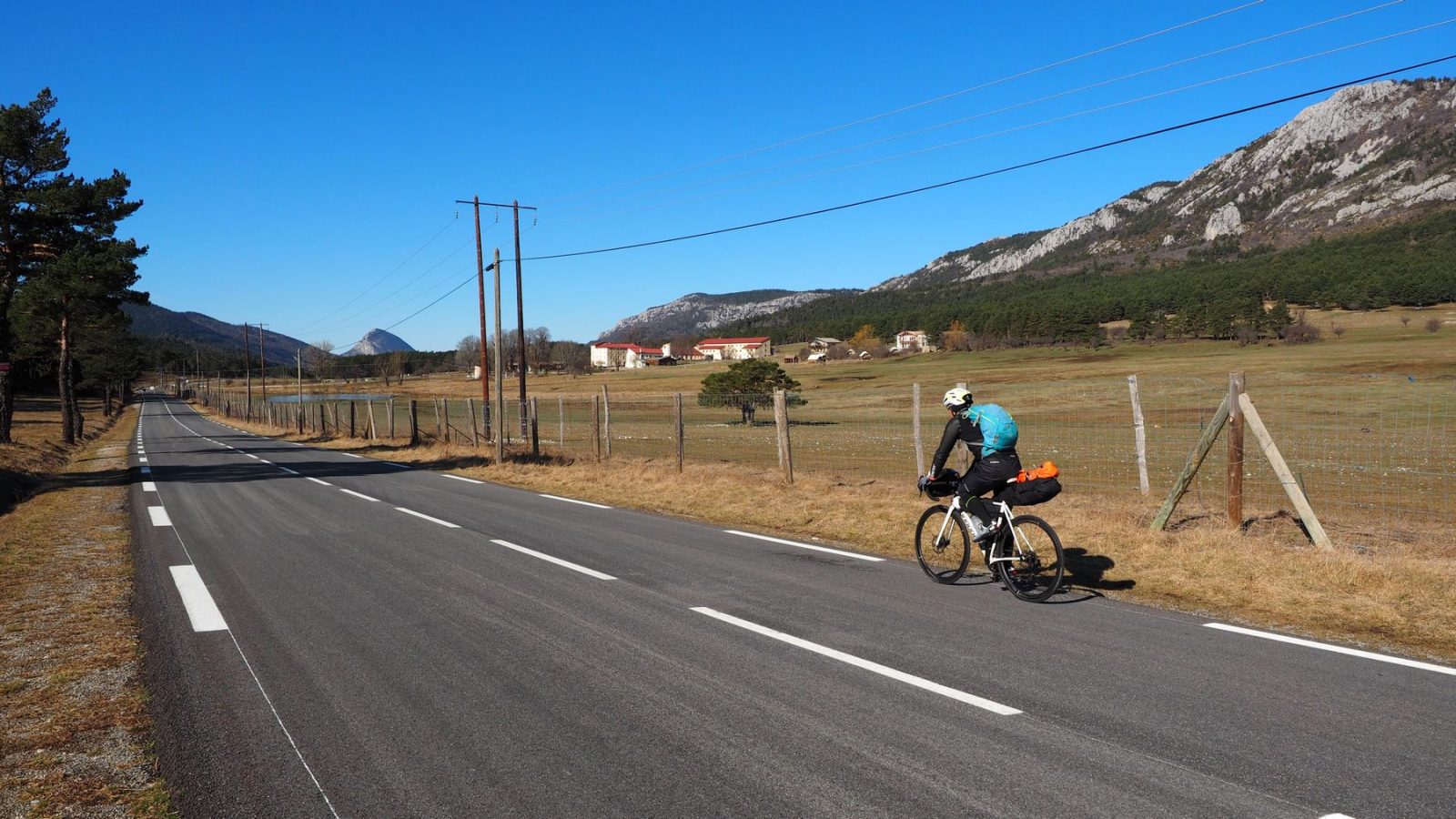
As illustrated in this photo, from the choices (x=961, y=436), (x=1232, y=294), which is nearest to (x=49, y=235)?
(x=961, y=436)

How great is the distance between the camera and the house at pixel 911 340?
14177 centimetres

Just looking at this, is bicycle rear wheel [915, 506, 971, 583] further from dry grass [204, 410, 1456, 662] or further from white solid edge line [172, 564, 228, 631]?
white solid edge line [172, 564, 228, 631]

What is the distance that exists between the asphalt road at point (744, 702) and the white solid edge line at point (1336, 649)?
0.06 metres

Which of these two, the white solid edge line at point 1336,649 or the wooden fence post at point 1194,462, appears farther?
the wooden fence post at point 1194,462

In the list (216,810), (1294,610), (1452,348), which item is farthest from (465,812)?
(1452,348)

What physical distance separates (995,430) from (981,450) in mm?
237

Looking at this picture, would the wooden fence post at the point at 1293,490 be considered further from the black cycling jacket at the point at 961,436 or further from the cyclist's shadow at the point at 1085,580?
the black cycling jacket at the point at 961,436

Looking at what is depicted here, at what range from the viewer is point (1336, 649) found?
6.02 m

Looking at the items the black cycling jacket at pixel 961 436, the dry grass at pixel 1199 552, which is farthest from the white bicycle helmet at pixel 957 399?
the dry grass at pixel 1199 552

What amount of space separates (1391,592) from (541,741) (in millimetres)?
7033

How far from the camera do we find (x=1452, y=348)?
201 feet

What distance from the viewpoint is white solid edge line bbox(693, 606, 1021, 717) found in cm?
483

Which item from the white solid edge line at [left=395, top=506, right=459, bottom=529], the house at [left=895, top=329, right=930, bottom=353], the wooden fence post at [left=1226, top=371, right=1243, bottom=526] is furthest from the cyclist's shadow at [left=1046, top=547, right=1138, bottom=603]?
the house at [left=895, top=329, right=930, bottom=353]

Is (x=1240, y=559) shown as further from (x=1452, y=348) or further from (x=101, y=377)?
(x=101, y=377)
